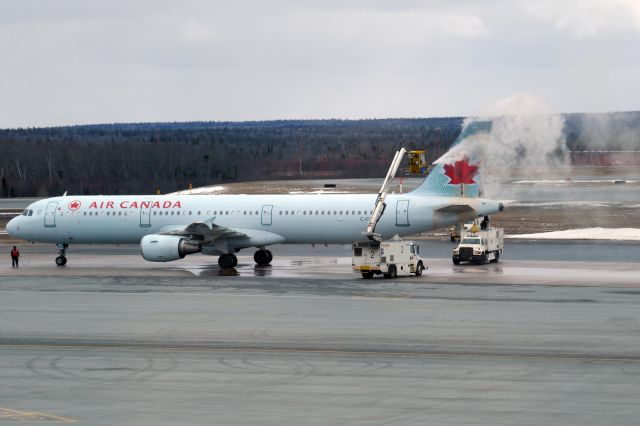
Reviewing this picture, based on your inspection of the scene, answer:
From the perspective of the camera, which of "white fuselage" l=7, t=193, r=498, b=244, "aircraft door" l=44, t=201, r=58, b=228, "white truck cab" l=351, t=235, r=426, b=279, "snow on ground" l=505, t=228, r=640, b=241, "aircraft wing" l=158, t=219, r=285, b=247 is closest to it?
"white truck cab" l=351, t=235, r=426, b=279

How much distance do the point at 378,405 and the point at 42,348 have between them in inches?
504

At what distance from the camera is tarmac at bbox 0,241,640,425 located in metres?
23.3

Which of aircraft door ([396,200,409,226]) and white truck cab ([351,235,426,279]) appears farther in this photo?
aircraft door ([396,200,409,226])

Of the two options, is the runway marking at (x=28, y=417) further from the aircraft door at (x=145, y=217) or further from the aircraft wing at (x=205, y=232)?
the aircraft door at (x=145, y=217)

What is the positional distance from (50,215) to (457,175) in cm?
2439

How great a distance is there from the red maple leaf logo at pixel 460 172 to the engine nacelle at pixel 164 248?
47.5 feet

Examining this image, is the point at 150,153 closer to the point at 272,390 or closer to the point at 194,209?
the point at 194,209

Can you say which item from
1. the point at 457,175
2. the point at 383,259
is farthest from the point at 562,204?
the point at 383,259

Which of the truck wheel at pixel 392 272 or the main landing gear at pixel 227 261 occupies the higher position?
the main landing gear at pixel 227 261

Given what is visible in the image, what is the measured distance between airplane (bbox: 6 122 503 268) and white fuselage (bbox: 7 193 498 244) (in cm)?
5

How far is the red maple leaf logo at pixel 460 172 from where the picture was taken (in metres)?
58.0

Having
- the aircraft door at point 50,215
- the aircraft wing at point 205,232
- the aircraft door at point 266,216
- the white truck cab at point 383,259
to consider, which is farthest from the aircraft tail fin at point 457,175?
the aircraft door at point 50,215

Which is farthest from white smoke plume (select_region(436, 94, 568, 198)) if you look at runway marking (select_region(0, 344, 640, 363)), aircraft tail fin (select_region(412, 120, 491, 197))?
runway marking (select_region(0, 344, 640, 363))

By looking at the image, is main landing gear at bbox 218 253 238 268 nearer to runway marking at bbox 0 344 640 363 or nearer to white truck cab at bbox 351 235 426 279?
white truck cab at bbox 351 235 426 279
